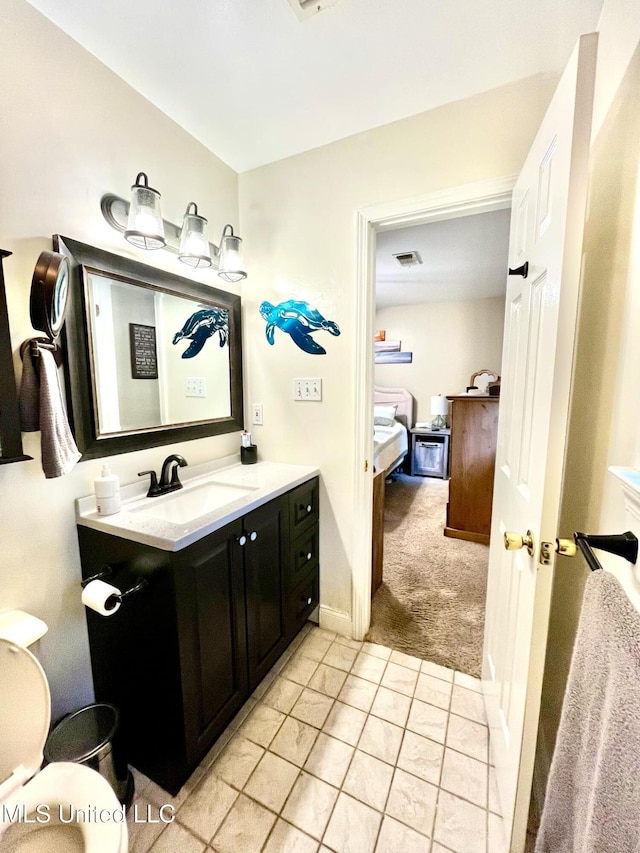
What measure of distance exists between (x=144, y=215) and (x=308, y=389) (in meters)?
0.99

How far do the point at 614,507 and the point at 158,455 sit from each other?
5.17 ft

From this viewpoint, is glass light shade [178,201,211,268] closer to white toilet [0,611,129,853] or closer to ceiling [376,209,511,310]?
ceiling [376,209,511,310]

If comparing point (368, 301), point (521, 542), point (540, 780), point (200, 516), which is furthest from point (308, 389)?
point (540, 780)

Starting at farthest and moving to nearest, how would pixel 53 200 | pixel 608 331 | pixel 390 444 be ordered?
1. pixel 390 444
2. pixel 53 200
3. pixel 608 331

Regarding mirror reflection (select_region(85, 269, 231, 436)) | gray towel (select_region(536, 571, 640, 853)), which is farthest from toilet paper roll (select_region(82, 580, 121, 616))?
gray towel (select_region(536, 571, 640, 853))

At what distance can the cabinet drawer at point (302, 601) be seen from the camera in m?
1.68

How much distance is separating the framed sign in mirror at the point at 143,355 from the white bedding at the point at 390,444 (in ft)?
5.79

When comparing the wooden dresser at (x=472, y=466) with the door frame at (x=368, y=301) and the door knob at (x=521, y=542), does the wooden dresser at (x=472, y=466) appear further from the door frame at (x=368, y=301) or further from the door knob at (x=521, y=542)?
the door knob at (x=521, y=542)

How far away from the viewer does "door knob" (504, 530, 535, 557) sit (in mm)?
866

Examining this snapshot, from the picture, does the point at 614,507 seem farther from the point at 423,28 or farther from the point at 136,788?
the point at 136,788

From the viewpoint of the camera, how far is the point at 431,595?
7.25 ft

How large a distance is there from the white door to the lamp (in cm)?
→ 365

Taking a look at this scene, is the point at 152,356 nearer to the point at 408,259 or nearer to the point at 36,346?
the point at 36,346

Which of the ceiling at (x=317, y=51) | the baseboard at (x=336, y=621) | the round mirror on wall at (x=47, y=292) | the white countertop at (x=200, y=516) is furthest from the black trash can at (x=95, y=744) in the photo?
the ceiling at (x=317, y=51)
